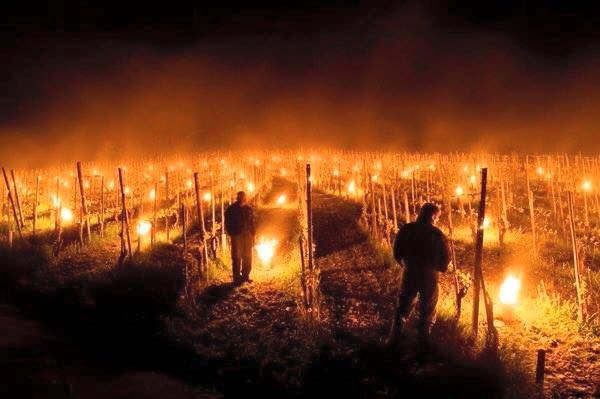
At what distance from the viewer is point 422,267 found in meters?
5.86

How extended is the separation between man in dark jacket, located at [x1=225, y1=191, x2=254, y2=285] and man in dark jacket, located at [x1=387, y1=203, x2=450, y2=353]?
3449mm

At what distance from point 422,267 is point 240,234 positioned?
3852 millimetres

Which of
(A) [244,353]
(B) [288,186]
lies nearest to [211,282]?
(A) [244,353]

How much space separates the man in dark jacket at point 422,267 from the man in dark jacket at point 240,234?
3.45 m

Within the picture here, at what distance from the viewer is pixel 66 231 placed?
1241 cm

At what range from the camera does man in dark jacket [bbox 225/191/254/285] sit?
8.55 metres

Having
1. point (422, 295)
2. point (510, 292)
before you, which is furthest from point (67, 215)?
point (510, 292)

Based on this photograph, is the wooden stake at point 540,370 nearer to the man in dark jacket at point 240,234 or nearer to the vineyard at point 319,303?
the vineyard at point 319,303

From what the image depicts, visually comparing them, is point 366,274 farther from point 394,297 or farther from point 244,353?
point 244,353

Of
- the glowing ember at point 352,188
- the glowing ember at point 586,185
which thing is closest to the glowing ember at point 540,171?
the glowing ember at point 586,185

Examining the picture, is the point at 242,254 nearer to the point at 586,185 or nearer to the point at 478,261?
the point at 478,261

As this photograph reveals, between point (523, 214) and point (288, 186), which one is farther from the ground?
point (288, 186)

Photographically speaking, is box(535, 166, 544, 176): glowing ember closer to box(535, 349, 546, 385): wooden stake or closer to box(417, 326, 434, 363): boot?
box(417, 326, 434, 363): boot

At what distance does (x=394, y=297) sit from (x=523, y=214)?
7.73 meters
